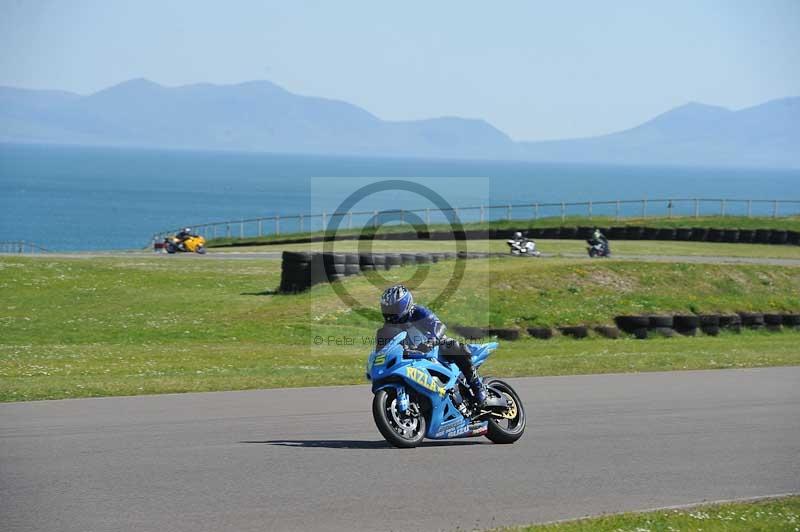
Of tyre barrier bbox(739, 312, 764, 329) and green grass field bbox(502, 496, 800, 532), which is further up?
green grass field bbox(502, 496, 800, 532)

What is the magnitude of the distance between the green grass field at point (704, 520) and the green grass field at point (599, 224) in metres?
48.8

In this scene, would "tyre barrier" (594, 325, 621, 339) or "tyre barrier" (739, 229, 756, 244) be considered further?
"tyre barrier" (739, 229, 756, 244)

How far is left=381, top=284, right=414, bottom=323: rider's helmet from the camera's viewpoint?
11.5 meters

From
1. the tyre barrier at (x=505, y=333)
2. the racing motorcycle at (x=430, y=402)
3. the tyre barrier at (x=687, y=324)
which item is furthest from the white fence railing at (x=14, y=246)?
the racing motorcycle at (x=430, y=402)

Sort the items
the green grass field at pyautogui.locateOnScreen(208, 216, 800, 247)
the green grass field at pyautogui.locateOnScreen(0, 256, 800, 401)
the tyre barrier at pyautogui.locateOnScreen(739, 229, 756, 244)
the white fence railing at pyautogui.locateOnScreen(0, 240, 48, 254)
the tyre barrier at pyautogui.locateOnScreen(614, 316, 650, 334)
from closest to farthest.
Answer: the green grass field at pyautogui.locateOnScreen(0, 256, 800, 401) → the tyre barrier at pyautogui.locateOnScreen(614, 316, 650, 334) → the tyre barrier at pyautogui.locateOnScreen(739, 229, 756, 244) → the green grass field at pyautogui.locateOnScreen(208, 216, 800, 247) → the white fence railing at pyautogui.locateOnScreen(0, 240, 48, 254)

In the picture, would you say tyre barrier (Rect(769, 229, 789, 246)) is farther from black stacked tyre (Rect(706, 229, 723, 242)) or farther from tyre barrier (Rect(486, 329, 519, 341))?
tyre barrier (Rect(486, 329, 519, 341))

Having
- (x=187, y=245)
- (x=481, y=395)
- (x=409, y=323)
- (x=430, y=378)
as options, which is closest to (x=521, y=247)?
(x=187, y=245)

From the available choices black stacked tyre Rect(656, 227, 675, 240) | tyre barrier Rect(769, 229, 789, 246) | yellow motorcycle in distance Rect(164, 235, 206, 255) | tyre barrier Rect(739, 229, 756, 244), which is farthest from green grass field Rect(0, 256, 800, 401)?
black stacked tyre Rect(656, 227, 675, 240)

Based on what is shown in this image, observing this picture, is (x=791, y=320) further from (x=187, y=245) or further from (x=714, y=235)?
(x=187, y=245)

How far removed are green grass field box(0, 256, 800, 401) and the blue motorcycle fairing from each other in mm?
5451

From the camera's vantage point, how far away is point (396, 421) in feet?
37.4

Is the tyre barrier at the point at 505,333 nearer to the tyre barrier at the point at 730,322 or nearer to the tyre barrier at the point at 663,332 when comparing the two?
the tyre barrier at the point at 663,332

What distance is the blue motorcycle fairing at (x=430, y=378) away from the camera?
1129 centimetres

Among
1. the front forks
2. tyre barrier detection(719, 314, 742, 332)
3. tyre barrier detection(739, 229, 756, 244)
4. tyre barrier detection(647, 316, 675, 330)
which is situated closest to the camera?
the front forks
